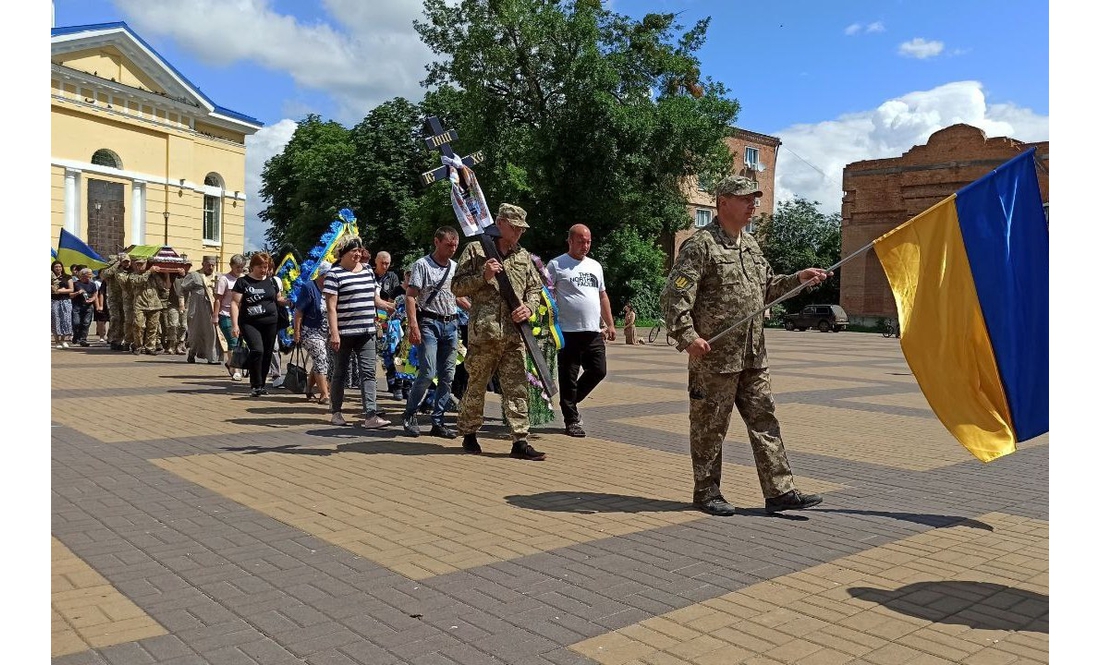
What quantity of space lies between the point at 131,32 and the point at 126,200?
6878 millimetres

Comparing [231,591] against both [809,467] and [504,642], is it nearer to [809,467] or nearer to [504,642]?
[504,642]

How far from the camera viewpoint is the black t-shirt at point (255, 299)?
12.1 metres

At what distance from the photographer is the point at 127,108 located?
40156 mm

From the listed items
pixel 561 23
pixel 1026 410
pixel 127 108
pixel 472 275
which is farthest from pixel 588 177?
pixel 1026 410

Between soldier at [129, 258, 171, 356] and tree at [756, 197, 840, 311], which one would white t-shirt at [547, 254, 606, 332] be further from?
tree at [756, 197, 840, 311]

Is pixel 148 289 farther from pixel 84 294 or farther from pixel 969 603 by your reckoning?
pixel 969 603

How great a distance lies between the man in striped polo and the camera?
361 inches

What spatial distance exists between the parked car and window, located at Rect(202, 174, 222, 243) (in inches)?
1153

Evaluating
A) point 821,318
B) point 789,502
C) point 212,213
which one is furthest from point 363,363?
point 821,318

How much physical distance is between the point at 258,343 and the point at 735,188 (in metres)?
7.99

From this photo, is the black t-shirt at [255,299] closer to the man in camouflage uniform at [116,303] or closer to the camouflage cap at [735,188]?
the camouflage cap at [735,188]

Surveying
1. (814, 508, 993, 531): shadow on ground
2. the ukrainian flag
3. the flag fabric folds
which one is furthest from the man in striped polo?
the flag fabric folds

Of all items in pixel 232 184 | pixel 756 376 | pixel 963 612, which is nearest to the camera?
pixel 963 612

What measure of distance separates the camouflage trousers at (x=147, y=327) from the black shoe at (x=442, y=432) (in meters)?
11.8
